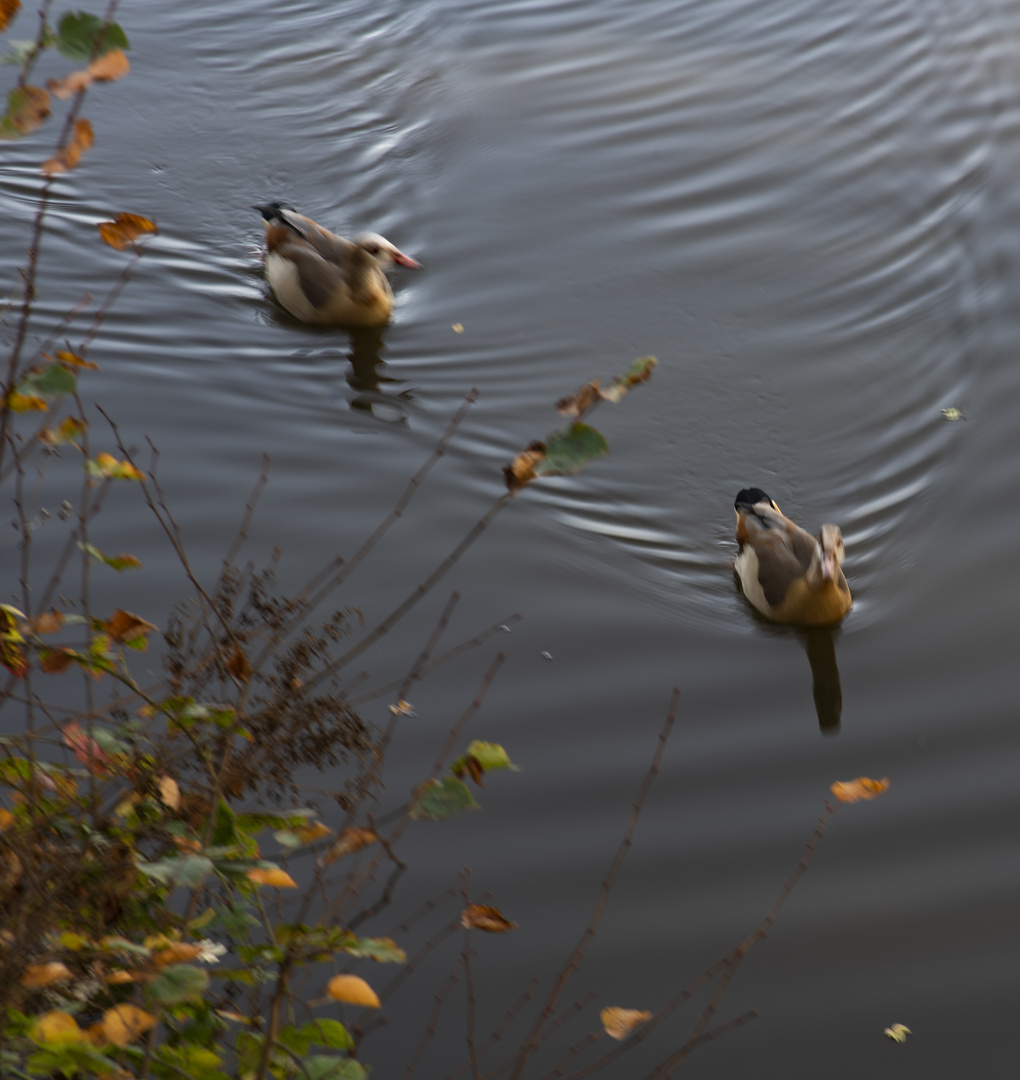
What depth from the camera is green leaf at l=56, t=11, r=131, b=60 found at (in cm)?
173

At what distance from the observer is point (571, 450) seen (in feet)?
6.93

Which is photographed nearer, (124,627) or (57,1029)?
(57,1029)

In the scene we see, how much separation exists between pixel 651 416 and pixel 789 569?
148 cm

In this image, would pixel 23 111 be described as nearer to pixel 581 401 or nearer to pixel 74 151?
pixel 74 151

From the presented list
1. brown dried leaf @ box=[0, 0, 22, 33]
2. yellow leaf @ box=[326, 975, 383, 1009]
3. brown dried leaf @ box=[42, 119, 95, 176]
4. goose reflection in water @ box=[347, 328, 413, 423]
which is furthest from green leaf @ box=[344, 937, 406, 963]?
goose reflection in water @ box=[347, 328, 413, 423]

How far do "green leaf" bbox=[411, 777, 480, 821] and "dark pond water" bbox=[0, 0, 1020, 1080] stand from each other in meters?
1.65

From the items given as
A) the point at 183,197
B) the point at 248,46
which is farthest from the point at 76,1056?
the point at 248,46

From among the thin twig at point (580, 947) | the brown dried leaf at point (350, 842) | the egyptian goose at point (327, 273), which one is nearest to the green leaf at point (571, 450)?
the thin twig at point (580, 947)

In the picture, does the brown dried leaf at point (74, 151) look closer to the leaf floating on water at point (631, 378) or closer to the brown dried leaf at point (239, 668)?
the leaf floating on water at point (631, 378)

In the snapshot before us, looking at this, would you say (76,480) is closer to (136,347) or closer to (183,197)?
(136,347)

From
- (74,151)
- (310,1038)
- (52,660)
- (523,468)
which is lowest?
(310,1038)

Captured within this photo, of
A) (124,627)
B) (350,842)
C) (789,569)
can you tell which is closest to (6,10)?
(124,627)

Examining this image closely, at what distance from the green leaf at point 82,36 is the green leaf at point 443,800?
1325mm

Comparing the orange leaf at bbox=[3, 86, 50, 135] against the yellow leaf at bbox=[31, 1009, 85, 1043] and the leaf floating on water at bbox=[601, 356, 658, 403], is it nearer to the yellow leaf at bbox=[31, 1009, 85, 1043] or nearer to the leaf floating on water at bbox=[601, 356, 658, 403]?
the leaf floating on water at bbox=[601, 356, 658, 403]
